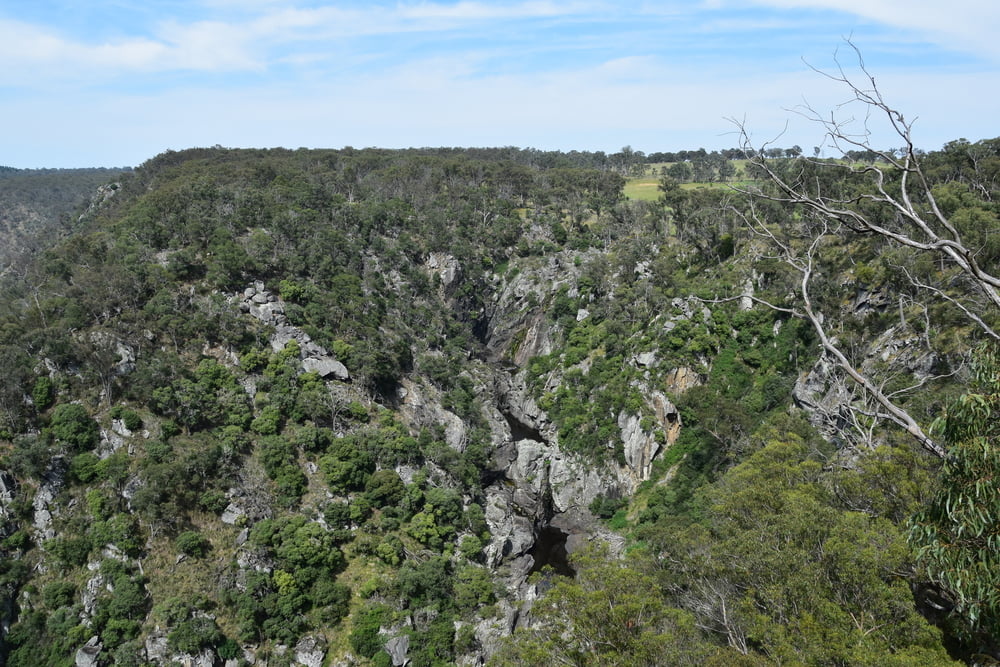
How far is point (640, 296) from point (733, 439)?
102 ft

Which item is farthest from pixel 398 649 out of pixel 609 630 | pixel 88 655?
pixel 609 630

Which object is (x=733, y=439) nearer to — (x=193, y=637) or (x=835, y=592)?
(x=835, y=592)

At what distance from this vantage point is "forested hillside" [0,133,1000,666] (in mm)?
19594

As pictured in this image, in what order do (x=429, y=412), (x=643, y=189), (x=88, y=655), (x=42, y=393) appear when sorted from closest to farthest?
(x=88, y=655) → (x=42, y=393) → (x=429, y=412) → (x=643, y=189)

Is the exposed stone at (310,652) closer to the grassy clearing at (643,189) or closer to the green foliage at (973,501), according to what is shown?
the green foliage at (973,501)

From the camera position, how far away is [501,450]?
232 feet

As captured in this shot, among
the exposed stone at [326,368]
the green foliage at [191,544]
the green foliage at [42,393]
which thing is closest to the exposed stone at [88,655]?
the green foliage at [191,544]

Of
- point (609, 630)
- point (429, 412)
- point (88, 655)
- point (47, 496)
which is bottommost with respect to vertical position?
point (88, 655)

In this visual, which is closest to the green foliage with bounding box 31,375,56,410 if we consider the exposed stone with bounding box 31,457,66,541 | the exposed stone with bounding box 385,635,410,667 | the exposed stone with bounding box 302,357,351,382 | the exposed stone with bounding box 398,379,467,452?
the exposed stone with bounding box 31,457,66,541

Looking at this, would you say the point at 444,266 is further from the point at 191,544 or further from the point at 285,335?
the point at 191,544

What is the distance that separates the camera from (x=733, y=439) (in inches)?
2135

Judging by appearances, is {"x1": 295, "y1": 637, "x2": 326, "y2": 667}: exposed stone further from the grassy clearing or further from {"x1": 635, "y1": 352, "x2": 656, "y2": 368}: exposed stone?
the grassy clearing

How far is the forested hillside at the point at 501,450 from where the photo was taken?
19594 mm

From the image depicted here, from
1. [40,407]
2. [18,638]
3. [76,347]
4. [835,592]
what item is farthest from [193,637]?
[835,592]
